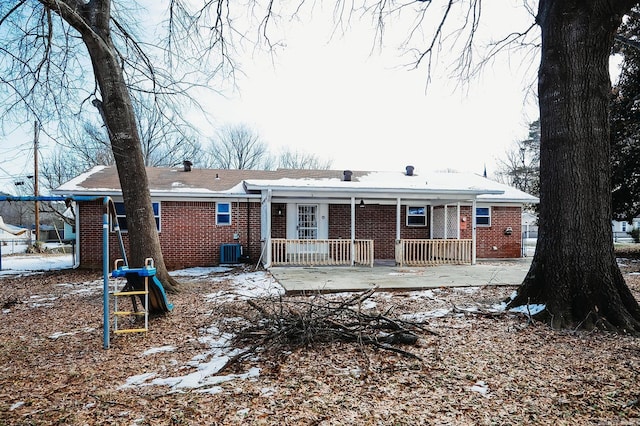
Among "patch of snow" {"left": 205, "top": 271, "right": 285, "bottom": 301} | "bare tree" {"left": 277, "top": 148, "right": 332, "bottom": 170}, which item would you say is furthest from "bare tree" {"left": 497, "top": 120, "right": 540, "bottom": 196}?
"patch of snow" {"left": 205, "top": 271, "right": 285, "bottom": 301}

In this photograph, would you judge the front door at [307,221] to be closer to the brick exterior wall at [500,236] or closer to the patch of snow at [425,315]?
the brick exterior wall at [500,236]

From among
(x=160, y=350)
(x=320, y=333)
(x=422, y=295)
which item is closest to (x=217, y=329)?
(x=160, y=350)

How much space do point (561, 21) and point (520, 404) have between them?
5467 mm

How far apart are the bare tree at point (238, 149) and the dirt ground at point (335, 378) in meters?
32.2

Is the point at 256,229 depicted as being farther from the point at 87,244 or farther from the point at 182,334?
the point at 182,334

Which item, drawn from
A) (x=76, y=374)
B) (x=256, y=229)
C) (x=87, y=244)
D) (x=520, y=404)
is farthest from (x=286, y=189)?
(x=520, y=404)

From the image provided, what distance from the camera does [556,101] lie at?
233 inches

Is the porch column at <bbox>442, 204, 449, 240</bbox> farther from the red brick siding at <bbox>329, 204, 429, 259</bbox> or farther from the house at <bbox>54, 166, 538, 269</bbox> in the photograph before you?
the red brick siding at <bbox>329, 204, 429, 259</bbox>

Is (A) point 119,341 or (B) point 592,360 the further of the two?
(A) point 119,341

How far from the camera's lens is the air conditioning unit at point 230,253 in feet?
45.3

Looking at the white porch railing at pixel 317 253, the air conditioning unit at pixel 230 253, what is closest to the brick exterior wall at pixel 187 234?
the air conditioning unit at pixel 230 253

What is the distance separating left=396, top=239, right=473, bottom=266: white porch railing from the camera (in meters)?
13.1

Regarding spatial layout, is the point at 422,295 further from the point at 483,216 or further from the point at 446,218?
the point at 483,216

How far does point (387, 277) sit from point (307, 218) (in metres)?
5.35
